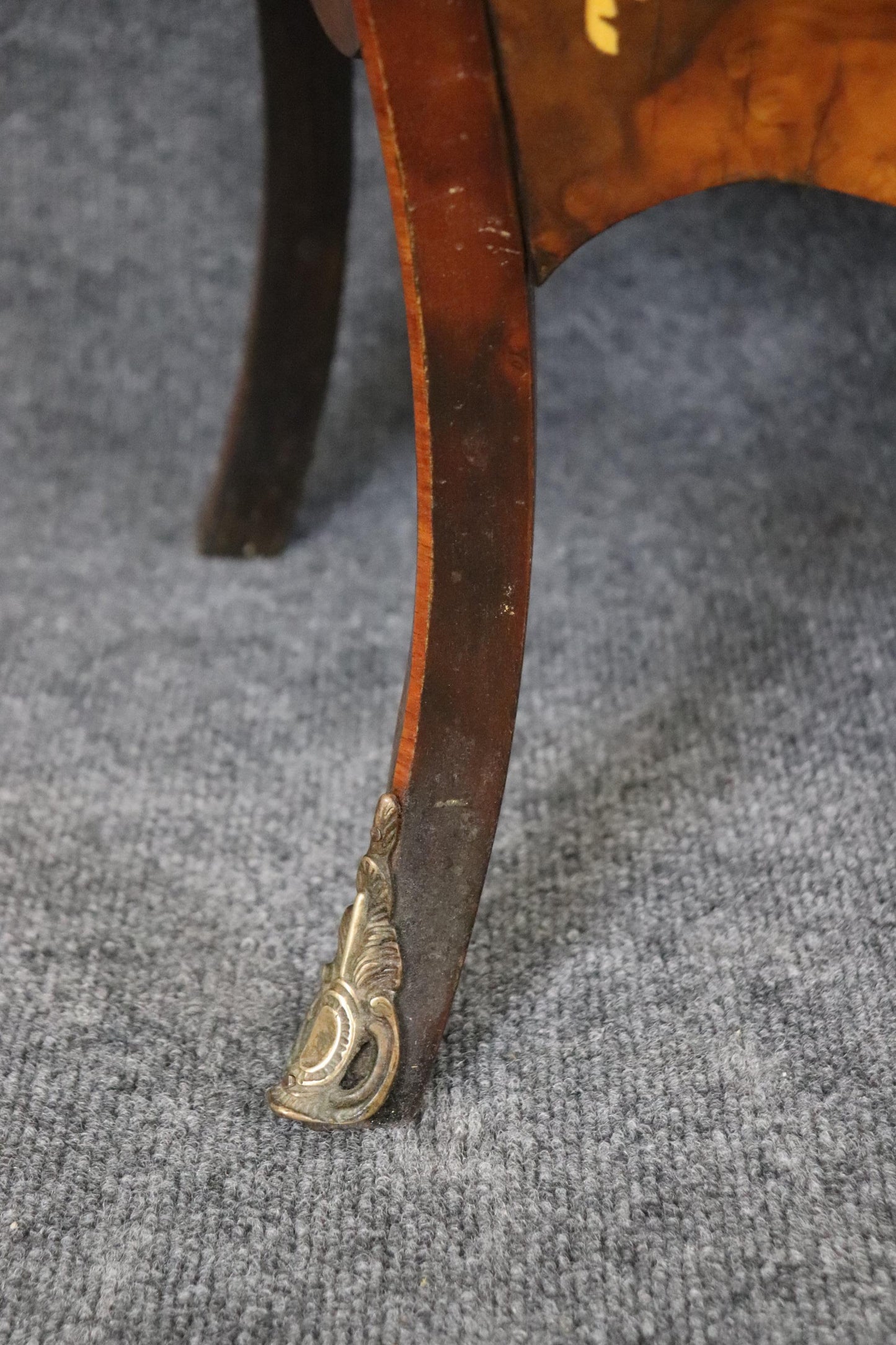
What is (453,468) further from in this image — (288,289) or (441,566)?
(288,289)

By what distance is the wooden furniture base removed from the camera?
0.46 m

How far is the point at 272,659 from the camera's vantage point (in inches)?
36.7

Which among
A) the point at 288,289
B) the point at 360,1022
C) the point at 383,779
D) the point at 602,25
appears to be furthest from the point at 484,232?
the point at 288,289

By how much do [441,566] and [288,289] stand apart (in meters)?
0.50

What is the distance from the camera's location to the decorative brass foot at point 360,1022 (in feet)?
1.78

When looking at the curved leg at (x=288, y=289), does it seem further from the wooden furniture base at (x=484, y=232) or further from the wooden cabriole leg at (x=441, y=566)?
the wooden cabriole leg at (x=441, y=566)

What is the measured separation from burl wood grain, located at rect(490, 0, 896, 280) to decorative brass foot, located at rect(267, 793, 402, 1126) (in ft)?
0.78

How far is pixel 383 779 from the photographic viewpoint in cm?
81

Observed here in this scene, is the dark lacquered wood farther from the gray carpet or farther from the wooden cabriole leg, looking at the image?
the gray carpet

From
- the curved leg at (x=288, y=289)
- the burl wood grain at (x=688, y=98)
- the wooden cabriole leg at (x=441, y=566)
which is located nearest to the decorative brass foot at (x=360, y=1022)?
the wooden cabriole leg at (x=441, y=566)

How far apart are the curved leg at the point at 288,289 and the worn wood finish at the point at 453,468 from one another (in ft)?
1.53

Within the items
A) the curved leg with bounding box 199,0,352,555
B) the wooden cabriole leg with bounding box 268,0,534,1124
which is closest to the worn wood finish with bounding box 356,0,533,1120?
the wooden cabriole leg with bounding box 268,0,534,1124

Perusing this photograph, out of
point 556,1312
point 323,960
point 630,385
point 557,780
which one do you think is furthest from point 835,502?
point 556,1312

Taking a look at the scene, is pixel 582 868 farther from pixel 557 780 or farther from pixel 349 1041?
pixel 349 1041
